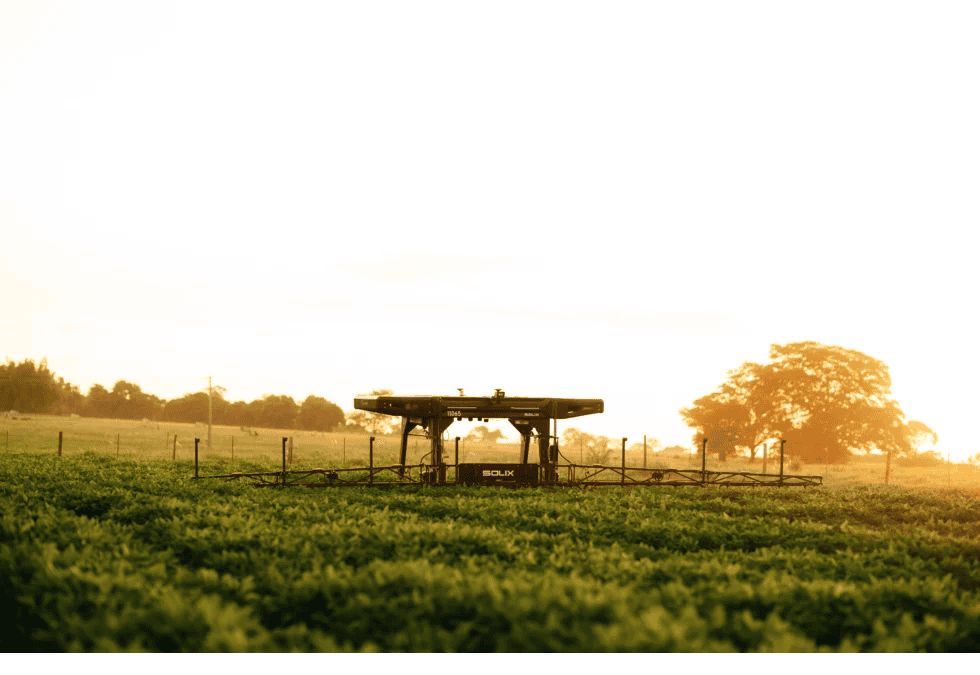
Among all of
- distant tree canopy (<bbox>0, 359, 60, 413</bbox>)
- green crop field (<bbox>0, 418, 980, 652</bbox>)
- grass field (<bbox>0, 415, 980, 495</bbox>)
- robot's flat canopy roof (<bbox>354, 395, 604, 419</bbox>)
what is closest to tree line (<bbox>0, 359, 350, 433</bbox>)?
distant tree canopy (<bbox>0, 359, 60, 413</bbox>)

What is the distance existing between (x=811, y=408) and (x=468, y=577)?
5436 cm

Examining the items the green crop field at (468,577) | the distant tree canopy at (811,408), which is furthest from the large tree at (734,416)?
the green crop field at (468,577)

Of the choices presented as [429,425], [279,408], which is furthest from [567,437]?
[429,425]

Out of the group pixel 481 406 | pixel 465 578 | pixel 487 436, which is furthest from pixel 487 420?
pixel 487 436

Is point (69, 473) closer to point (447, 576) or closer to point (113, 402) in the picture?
point (447, 576)

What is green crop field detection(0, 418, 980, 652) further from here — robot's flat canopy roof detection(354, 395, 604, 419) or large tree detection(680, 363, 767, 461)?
large tree detection(680, 363, 767, 461)

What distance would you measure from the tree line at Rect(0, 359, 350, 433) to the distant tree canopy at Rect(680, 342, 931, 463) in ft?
265

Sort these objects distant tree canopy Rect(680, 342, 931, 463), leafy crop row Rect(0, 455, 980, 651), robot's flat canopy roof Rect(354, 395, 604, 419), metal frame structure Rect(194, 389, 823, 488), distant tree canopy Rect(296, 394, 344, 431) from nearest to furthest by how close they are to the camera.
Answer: leafy crop row Rect(0, 455, 980, 651) → metal frame structure Rect(194, 389, 823, 488) → robot's flat canopy roof Rect(354, 395, 604, 419) → distant tree canopy Rect(680, 342, 931, 463) → distant tree canopy Rect(296, 394, 344, 431)

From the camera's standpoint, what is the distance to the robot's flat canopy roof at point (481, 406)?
2916 centimetres

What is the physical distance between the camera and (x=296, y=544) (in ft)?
43.7

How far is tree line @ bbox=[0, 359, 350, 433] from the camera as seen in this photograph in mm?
115688

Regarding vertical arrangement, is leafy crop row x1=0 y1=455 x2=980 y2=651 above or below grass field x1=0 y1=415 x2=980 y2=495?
above

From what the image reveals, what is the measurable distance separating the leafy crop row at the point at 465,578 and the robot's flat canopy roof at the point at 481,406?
782cm

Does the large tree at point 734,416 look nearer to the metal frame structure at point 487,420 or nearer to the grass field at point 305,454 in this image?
the grass field at point 305,454
